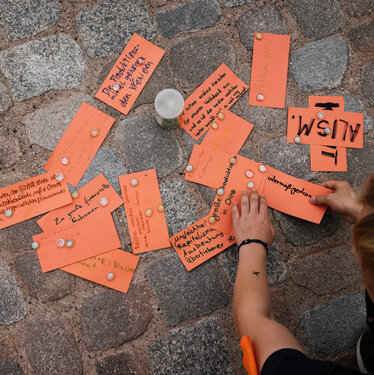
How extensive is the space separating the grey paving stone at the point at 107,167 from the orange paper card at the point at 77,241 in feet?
0.46

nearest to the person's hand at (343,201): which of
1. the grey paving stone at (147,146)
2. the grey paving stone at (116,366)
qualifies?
the grey paving stone at (147,146)

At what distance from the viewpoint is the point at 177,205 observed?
4.58 feet

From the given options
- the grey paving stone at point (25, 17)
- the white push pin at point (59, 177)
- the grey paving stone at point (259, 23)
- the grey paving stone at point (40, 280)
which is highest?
the grey paving stone at point (25, 17)

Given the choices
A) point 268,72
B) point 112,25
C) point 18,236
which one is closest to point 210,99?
point 268,72

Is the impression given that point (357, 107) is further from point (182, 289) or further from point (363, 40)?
point (182, 289)

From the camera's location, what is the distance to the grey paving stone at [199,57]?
1461mm

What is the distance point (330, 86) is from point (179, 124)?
64 cm

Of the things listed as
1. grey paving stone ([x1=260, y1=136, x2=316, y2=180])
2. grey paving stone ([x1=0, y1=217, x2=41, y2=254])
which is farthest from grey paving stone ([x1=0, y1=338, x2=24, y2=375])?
grey paving stone ([x1=260, y1=136, x2=316, y2=180])

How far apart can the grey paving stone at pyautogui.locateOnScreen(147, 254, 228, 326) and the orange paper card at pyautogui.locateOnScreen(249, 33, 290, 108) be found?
0.70m

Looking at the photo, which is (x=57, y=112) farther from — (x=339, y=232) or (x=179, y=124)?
(x=339, y=232)

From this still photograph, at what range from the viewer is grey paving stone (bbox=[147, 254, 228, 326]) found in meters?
1.35

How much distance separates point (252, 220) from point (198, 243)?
22cm

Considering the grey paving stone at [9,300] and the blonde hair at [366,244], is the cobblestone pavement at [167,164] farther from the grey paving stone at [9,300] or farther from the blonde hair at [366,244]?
the blonde hair at [366,244]

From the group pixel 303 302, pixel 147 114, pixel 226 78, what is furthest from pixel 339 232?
pixel 147 114
